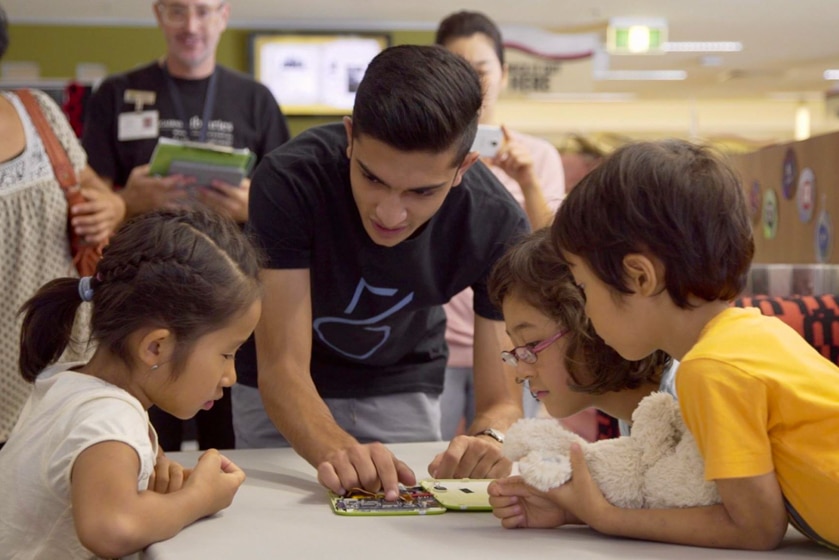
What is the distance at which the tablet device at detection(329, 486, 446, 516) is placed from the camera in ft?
4.49

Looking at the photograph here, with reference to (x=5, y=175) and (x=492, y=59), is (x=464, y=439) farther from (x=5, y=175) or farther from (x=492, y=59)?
(x=492, y=59)

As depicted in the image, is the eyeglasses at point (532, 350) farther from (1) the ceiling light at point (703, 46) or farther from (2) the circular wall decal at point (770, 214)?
(1) the ceiling light at point (703, 46)

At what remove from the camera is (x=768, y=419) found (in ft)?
3.81

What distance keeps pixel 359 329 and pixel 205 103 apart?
4.57 ft

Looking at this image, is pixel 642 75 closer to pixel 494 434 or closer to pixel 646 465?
pixel 494 434

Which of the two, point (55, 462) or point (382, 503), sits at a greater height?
point (55, 462)

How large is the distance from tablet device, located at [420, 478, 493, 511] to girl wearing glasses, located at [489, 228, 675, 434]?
0.17 m

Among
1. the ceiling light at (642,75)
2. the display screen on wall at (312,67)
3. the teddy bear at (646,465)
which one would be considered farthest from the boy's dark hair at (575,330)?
the ceiling light at (642,75)

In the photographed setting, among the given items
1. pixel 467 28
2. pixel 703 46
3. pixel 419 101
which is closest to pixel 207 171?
pixel 467 28

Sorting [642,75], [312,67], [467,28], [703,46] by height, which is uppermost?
[467,28]

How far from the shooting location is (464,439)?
1641mm

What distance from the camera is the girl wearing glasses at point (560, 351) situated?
1.55 meters

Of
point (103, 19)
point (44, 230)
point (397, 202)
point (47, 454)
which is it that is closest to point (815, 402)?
point (397, 202)

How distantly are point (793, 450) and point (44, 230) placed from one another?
172 cm
